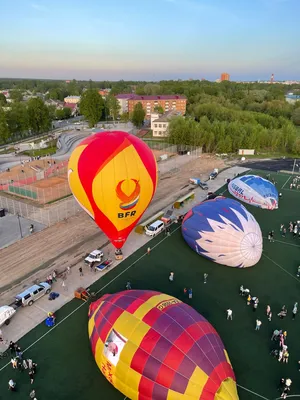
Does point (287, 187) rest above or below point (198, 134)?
below

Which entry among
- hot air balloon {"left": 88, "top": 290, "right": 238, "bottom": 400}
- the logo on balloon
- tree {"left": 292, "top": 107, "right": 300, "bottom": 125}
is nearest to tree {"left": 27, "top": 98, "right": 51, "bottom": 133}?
the logo on balloon

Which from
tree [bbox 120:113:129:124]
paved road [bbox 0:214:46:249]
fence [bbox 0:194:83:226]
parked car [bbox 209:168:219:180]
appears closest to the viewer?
paved road [bbox 0:214:46:249]

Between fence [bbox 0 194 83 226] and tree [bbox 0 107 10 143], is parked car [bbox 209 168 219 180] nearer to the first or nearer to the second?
fence [bbox 0 194 83 226]

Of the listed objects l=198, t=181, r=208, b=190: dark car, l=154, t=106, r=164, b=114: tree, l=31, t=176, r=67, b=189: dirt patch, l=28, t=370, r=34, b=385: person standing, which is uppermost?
l=154, t=106, r=164, b=114: tree

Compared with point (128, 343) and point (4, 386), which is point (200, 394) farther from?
point (4, 386)

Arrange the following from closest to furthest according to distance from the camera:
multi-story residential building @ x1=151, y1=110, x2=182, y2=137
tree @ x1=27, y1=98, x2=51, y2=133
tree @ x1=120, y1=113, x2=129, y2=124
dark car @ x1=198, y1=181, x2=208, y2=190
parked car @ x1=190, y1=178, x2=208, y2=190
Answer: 1. dark car @ x1=198, y1=181, x2=208, y2=190
2. parked car @ x1=190, y1=178, x2=208, y2=190
3. tree @ x1=27, y1=98, x2=51, y2=133
4. multi-story residential building @ x1=151, y1=110, x2=182, y2=137
5. tree @ x1=120, y1=113, x2=129, y2=124

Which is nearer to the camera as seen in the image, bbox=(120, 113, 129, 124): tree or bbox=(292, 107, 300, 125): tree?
bbox=(292, 107, 300, 125): tree

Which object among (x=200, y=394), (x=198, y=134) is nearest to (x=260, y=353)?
(x=200, y=394)
